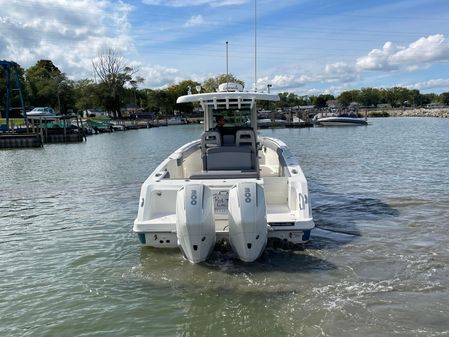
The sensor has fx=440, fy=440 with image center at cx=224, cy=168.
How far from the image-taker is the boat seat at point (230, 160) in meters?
9.62

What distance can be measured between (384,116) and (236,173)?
146 metres

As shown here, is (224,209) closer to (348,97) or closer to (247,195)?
(247,195)

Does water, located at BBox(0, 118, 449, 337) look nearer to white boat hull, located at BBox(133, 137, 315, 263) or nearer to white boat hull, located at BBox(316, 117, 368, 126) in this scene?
white boat hull, located at BBox(133, 137, 315, 263)

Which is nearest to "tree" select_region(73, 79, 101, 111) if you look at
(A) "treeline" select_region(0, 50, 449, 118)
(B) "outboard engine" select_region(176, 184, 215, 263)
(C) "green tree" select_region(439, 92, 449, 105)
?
(A) "treeline" select_region(0, 50, 449, 118)

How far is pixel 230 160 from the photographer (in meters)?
9.70

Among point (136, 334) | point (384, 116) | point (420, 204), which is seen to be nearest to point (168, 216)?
point (136, 334)

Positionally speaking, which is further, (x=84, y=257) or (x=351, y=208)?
(x=351, y=208)

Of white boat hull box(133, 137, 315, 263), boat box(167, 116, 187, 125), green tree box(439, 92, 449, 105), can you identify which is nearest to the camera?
white boat hull box(133, 137, 315, 263)

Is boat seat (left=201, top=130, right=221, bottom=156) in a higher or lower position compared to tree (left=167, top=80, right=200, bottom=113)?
lower

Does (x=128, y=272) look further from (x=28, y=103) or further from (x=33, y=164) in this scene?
(x=28, y=103)

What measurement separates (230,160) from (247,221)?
3.42m

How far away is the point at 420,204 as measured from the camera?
38.1 ft

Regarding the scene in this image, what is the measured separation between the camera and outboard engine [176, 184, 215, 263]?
254 inches

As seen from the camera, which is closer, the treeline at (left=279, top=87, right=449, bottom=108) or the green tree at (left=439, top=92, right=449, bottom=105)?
the treeline at (left=279, top=87, right=449, bottom=108)
